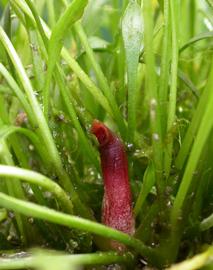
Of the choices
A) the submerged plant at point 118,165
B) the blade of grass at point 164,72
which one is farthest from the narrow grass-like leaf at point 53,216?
the blade of grass at point 164,72

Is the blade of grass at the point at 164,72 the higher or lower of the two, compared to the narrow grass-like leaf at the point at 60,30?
lower

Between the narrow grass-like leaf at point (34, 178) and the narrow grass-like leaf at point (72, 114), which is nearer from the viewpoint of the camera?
the narrow grass-like leaf at point (34, 178)

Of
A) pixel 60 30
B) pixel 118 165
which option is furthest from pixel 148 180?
pixel 60 30

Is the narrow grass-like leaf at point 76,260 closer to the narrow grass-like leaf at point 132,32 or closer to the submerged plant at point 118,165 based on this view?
the submerged plant at point 118,165

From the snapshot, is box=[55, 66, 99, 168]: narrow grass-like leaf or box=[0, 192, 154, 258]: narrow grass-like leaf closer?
box=[0, 192, 154, 258]: narrow grass-like leaf

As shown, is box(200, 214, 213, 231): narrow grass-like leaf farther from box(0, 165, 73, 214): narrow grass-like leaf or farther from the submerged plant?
box(0, 165, 73, 214): narrow grass-like leaf

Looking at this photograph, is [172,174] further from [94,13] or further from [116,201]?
[94,13]

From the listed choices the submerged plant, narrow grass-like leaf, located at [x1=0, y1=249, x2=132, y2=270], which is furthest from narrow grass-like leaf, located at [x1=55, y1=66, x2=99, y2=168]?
narrow grass-like leaf, located at [x1=0, y1=249, x2=132, y2=270]

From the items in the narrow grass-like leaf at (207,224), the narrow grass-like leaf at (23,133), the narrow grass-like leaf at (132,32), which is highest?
the narrow grass-like leaf at (132,32)
